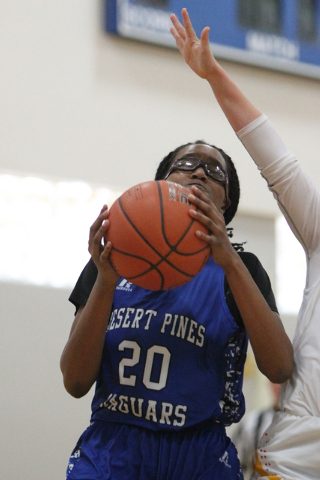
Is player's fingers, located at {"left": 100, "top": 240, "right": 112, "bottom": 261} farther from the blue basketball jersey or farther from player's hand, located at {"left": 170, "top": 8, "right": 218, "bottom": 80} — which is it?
player's hand, located at {"left": 170, "top": 8, "right": 218, "bottom": 80}

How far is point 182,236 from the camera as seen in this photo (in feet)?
5.43

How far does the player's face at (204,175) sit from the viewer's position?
2.00 meters

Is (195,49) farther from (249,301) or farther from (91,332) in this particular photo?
(91,332)

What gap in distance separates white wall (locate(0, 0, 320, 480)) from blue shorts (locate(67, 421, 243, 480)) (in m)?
2.04

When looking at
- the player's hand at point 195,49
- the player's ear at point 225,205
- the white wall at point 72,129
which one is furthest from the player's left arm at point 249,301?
the white wall at point 72,129

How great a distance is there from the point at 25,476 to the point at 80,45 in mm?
3100

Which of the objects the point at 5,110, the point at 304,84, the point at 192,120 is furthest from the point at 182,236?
the point at 304,84

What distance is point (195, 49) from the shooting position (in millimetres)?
2098

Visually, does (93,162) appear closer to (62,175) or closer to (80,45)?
(62,175)

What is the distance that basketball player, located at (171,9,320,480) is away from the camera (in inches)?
68.9

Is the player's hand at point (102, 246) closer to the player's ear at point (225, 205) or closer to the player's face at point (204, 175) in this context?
the player's face at point (204, 175)

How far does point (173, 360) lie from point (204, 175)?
0.65 m

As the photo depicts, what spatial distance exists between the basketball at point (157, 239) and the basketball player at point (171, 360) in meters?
0.04

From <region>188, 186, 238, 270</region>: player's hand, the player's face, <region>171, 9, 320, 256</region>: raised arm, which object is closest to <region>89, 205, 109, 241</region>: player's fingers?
<region>188, 186, 238, 270</region>: player's hand
